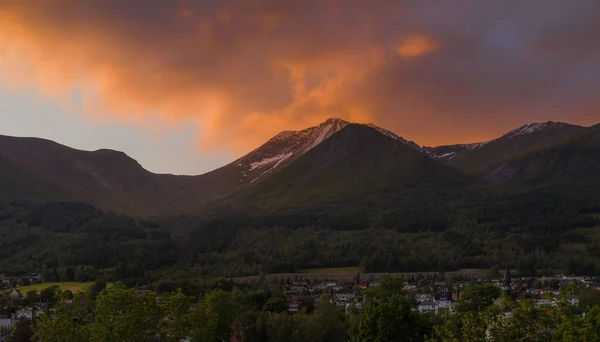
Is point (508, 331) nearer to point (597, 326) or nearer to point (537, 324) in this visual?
point (537, 324)

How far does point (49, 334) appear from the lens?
59562mm

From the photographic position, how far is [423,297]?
6004 inches

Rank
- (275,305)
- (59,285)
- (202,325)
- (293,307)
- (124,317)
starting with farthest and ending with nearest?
(59,285) < (293,307) < (275,305) < (202,325) < (124,317)

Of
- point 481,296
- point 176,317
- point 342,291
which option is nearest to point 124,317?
point 176,317

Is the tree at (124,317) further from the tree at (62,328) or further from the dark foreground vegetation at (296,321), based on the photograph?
the tree at (62,328)

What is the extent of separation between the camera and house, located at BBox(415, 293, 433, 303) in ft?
482

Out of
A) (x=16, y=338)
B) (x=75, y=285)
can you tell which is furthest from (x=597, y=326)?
(x=75, y=285)

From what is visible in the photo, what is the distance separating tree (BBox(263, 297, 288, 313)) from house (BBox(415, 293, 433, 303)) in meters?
34.5

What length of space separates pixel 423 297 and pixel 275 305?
43.3 m

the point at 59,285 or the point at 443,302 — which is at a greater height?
the point at 59,285

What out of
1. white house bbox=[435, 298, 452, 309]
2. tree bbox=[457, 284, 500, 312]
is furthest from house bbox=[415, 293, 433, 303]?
tree bbox=[457, 284, 500, 312]

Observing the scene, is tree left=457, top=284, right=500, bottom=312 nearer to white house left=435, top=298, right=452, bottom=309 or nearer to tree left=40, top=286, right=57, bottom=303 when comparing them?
white house left=435, top=298, right=452, bottom=309

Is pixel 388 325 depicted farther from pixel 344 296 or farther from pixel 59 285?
pixel 59 285

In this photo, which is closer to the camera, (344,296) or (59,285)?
(344,296)
